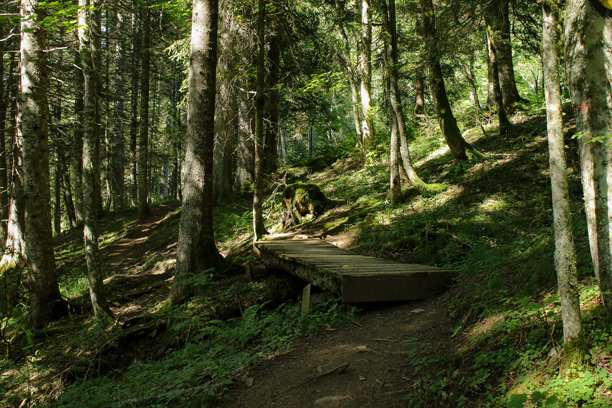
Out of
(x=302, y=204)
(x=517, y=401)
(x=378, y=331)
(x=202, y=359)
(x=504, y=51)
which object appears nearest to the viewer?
(x=517, y=401)

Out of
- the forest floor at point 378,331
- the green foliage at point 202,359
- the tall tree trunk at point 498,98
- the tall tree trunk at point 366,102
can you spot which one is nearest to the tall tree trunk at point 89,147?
the forest floor at point 378,331

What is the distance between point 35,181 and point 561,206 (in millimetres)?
9671

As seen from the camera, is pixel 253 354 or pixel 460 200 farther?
pixel 460 200

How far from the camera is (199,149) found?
796cm

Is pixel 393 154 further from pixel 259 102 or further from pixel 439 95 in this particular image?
pixel 259 102

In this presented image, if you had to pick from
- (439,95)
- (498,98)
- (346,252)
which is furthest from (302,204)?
(498,98)

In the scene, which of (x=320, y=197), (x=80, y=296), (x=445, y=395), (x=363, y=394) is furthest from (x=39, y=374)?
(x=320, y=197)

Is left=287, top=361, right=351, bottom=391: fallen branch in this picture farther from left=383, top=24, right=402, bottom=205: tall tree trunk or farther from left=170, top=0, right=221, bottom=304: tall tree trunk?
left=383, top=24, right=402, bottom=205: tall tree trunk

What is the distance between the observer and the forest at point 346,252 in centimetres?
284

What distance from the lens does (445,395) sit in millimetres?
3049

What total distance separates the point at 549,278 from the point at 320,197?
881 centimetres

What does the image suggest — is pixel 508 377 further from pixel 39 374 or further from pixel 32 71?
pixel 32 71

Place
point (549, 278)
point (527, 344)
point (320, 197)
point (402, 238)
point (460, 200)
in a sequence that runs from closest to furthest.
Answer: point (527, 344) < point (549, 278) < point (402, 238) < point (460, 200) < point (320, 197)

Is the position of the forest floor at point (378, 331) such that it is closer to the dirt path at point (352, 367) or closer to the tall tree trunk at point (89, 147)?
the dirt path at point (352, 367)
